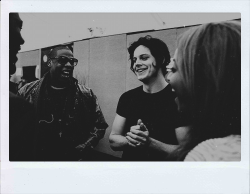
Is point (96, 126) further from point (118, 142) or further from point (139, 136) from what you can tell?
point (139, 136)

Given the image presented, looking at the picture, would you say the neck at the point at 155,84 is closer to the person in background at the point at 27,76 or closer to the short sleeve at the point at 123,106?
the short sleeve at the point at 123,106

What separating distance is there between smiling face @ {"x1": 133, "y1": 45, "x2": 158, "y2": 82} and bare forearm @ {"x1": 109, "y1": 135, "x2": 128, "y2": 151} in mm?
629

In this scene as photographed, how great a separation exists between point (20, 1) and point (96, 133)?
1518 millimetres

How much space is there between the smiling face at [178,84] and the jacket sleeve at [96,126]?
77cm

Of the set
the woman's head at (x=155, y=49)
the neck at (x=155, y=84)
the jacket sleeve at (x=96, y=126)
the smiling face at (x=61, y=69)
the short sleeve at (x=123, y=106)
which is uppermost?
the woman's head at (x=155, y=49)

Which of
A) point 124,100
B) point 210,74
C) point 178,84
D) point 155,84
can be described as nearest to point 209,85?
point 210,74

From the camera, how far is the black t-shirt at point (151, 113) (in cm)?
206

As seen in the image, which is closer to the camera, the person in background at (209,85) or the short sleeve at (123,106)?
the person in background at (209,85)

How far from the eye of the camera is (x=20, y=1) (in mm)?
2051

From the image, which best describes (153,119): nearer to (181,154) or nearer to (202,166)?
(181,154)

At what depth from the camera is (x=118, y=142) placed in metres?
2.11

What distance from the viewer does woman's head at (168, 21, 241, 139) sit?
2.00 m

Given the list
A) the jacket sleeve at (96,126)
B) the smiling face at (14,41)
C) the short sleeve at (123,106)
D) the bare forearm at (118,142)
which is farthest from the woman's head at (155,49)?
the smiling face at (14,41)

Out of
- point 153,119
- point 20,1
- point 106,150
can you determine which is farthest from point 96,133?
point 20,1
